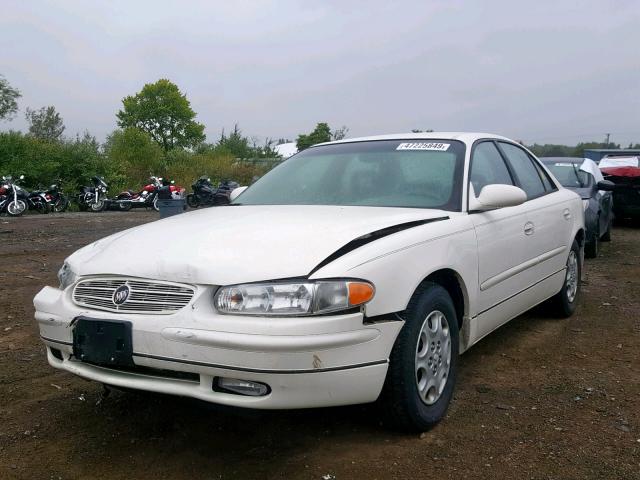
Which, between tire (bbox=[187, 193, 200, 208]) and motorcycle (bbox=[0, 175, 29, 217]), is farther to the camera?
tire (bbox=[187, 193, 200, 208])

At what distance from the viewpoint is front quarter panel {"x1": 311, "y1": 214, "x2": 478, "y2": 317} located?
8.34 feet

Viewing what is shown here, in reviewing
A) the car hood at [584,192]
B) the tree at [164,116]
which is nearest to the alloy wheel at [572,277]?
the car hood at [584,192]

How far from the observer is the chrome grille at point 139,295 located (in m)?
2.56

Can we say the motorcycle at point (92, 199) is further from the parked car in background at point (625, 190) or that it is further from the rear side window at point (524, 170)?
the rear side window at point (524, 170)

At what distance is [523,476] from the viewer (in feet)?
8.29

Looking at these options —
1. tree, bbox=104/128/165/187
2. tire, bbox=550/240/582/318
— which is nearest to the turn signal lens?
tire, bbox=550/240/582/318

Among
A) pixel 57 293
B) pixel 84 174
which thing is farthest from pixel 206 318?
pixel 84 174

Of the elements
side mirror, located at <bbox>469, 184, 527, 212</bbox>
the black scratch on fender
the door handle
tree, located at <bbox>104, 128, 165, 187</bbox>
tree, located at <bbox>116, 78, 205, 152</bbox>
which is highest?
tree, located at <bbox>116, 78, 205, 152</bbox>

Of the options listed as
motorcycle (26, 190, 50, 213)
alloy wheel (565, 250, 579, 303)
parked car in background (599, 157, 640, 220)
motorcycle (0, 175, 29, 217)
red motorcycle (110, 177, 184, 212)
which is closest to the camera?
alloy wheel (565, 250, 579, 303)

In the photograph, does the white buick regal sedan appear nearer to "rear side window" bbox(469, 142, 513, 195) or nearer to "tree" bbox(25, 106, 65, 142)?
"rear side window" bbox(469, 142, 513, 195)

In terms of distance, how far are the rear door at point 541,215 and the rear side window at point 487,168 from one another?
0.54 feet

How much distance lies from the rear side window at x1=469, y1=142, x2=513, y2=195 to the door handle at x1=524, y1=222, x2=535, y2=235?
0.32 meters

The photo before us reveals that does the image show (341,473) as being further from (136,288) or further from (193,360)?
(136,288)

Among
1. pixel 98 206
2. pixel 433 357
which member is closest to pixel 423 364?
pixel 433 357
